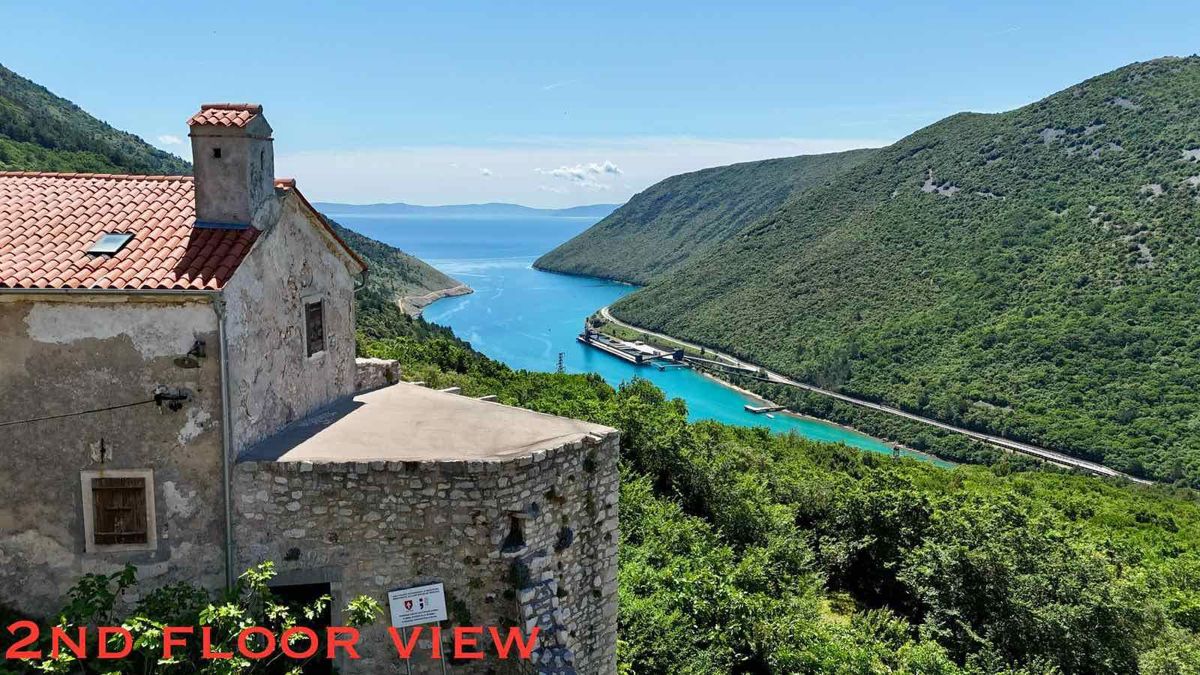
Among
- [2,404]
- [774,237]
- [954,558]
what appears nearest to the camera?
[2,404]

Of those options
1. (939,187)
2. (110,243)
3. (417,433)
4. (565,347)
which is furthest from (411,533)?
(565,347)

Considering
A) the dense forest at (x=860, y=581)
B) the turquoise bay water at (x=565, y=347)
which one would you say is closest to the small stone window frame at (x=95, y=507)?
the dense forest at (x=860, y=581)

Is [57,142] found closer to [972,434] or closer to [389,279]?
[389,279]

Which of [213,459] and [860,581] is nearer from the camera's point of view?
[213,459]

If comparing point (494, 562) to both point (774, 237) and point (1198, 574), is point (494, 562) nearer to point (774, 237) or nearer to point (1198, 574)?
point (1198, 574)

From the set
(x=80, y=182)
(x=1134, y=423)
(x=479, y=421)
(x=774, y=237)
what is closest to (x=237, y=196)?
(x=80, y=182)

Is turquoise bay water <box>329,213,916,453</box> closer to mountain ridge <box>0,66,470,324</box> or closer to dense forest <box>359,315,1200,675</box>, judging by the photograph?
mountain ridge <box>0,66,470,324</box>
